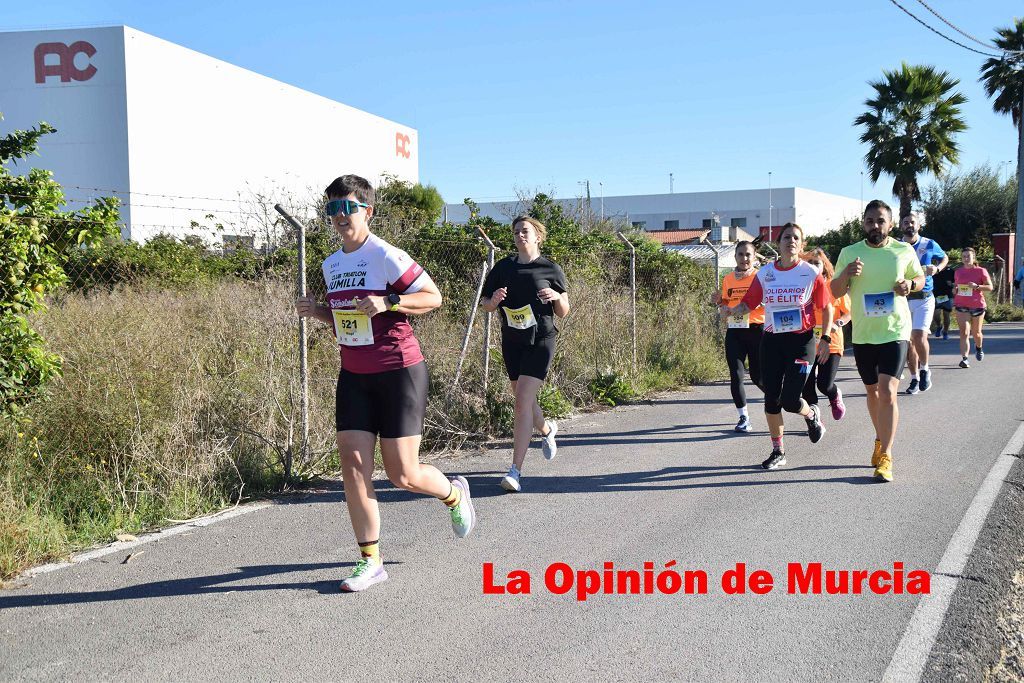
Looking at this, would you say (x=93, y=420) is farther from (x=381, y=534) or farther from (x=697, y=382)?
(x=697, y=382)

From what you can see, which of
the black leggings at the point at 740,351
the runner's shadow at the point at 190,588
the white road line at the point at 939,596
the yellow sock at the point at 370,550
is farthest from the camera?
the black leggings at the point at 740,351

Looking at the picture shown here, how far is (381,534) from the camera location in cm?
564

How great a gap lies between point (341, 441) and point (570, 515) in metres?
1.94

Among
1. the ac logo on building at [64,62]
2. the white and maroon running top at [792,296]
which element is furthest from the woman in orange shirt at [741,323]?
the ac logo on building at [64,62]

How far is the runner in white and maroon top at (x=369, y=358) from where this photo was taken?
455 cm

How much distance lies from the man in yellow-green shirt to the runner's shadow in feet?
14.0

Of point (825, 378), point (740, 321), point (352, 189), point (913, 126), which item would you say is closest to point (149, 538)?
point (352, 189)

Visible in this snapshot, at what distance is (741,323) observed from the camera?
344 inches

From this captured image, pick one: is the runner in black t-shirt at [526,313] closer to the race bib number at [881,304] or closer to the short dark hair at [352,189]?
the short dark hair at [352,189]

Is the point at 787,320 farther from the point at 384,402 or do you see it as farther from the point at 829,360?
the point at 384,402

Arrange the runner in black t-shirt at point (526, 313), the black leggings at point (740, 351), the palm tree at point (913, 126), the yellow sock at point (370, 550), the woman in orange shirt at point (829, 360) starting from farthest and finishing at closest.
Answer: the palm tree at point (913, 126) → the black leggings at point (740, 351) → the woman in orange shirt at point (829, 360) → the runner in black t-shirt at point (526, 313) → the yellow sock at point (370, 550)

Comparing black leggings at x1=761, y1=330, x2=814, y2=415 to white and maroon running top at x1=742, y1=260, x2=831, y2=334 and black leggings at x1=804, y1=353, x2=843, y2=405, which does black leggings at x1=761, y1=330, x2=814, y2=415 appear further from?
black leggings at x1=804, y1=353, x2=843, y2=405

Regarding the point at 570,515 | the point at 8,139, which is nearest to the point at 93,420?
the point at 8,139

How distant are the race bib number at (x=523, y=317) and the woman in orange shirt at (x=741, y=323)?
8.51 ft
